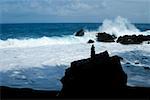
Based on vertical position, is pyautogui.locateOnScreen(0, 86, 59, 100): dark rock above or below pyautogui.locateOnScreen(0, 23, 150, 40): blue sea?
above

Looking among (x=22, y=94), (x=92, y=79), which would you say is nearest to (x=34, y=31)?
(x=22, y=94)

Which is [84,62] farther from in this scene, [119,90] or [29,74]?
[29,74]

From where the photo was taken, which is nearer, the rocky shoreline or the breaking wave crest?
the rocky shoreline

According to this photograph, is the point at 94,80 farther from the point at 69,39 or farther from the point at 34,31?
the point at 34,31

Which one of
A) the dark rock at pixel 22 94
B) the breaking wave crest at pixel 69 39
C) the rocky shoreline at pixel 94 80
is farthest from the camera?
the breaking wave crest at pixel 69 39

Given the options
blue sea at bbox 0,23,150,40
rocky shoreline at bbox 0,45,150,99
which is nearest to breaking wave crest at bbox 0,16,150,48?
blue sea at bbox 0,23,150,40

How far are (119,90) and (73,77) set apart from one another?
4.51ft

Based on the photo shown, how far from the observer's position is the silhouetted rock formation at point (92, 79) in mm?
→ 8695

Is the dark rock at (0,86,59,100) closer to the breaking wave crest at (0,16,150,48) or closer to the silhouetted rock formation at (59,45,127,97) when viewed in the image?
the silhouetted rock formation at (59,45,127,97)

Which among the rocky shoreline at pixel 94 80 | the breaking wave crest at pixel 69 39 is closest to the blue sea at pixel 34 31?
the breaking wave crest at pixel 69 39

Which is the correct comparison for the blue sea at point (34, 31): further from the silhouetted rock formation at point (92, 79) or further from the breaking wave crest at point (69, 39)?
the silhouetted rock formation at point (92, 79)

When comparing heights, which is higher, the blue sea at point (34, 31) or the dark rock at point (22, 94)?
the dark rock at point (22, 94)

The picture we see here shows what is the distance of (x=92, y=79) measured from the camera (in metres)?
8.76

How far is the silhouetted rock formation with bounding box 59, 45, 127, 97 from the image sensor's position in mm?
8695
